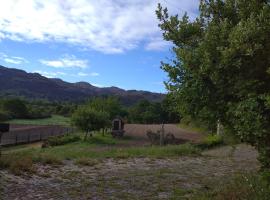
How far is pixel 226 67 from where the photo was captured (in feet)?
30.6

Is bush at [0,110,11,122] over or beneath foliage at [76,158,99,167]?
over

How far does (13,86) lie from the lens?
542 ft

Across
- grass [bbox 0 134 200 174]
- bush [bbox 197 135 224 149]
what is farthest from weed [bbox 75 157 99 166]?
bush [bbox 197 135 224 149]

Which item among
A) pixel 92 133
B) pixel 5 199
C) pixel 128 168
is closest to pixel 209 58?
pixel 5 199

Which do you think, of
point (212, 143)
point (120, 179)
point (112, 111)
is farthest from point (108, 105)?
point (120, 179)

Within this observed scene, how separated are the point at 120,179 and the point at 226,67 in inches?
258

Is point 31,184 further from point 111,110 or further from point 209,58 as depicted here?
point 111,110

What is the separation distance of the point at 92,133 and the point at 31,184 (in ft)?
111

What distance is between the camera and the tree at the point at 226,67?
8.86m

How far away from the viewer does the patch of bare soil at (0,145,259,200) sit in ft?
39.5

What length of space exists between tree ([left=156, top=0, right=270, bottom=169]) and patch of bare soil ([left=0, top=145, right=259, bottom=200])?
309cm

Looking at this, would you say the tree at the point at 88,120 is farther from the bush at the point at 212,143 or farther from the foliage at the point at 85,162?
the foliage at the point at 85,162

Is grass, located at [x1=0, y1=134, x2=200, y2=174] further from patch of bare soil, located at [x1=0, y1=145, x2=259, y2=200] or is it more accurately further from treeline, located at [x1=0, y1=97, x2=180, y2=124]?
treeline, located at [x1=0, y1=97, x2=180, y2=124]

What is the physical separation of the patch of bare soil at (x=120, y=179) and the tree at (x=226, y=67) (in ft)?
10.1
